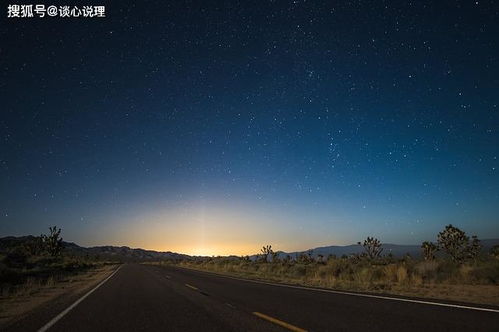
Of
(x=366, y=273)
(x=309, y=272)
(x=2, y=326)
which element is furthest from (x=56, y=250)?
(x=2, y=326)

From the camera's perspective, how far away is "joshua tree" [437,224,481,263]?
5233cm

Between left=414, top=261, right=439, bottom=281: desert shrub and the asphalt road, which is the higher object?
the asphalt road

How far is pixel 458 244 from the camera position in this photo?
52.7m

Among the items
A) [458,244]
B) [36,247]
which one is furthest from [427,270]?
[36,247]

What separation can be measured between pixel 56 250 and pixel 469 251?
79445mm

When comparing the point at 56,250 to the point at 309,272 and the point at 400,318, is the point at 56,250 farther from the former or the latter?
the point at 400,318

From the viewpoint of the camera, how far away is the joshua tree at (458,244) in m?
52.3

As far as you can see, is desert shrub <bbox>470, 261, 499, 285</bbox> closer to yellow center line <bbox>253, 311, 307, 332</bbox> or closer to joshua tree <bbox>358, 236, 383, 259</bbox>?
yellow center line <bbox>253, 311, 307, 332</bbox>

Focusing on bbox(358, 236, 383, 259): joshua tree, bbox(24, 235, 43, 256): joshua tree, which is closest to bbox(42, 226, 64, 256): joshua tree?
bbox(24, 235, 43, 256): joshua tree

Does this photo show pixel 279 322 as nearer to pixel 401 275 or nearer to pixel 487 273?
pixel 401 275

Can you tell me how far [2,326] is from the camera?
8.71m

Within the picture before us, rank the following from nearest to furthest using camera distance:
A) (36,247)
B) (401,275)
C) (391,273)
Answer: (401,275) < (391,273) < (36,247)

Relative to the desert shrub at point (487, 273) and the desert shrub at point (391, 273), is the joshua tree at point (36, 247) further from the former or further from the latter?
the desert shrub at point (487, 273)

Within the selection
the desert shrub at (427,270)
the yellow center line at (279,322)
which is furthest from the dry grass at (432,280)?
the yellow center line at (279,322)
